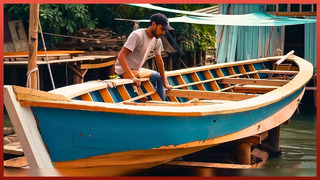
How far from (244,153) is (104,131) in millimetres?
2403

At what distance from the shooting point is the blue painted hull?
4957mm

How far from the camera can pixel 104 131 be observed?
5.09 m

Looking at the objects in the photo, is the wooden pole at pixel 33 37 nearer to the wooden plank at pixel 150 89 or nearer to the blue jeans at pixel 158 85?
the wooden plank at pixel 150 89

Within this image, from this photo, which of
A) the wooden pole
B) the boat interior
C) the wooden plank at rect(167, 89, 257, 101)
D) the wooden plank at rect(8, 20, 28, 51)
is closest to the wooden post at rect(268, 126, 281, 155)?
the boat interior

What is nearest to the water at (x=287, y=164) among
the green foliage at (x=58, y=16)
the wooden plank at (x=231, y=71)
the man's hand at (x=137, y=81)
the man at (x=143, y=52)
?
the man's hand at (x=137, y=81)

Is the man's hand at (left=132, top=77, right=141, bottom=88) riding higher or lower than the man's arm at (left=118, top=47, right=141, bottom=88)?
lower

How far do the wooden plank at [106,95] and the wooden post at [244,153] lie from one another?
1.79 metres

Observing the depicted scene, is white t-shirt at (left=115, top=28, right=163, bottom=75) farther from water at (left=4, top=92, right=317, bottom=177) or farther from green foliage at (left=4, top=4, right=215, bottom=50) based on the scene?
green foliage at (left=4, top=4, right=215, bottom=50)

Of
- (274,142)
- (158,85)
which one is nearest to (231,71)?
(274,142)

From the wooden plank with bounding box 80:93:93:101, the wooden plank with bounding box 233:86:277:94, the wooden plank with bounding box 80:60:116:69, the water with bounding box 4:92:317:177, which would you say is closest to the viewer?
the water with bounding box 4:92:317:177

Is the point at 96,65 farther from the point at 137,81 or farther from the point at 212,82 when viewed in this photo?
the point at 137,81

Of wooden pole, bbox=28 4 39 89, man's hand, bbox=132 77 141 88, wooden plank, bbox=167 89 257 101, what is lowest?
wooden plank, bbox=167 89 257 101

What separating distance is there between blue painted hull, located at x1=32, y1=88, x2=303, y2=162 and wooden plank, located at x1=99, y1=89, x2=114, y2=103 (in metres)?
1.29

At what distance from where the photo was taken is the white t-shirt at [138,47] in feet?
22.6
